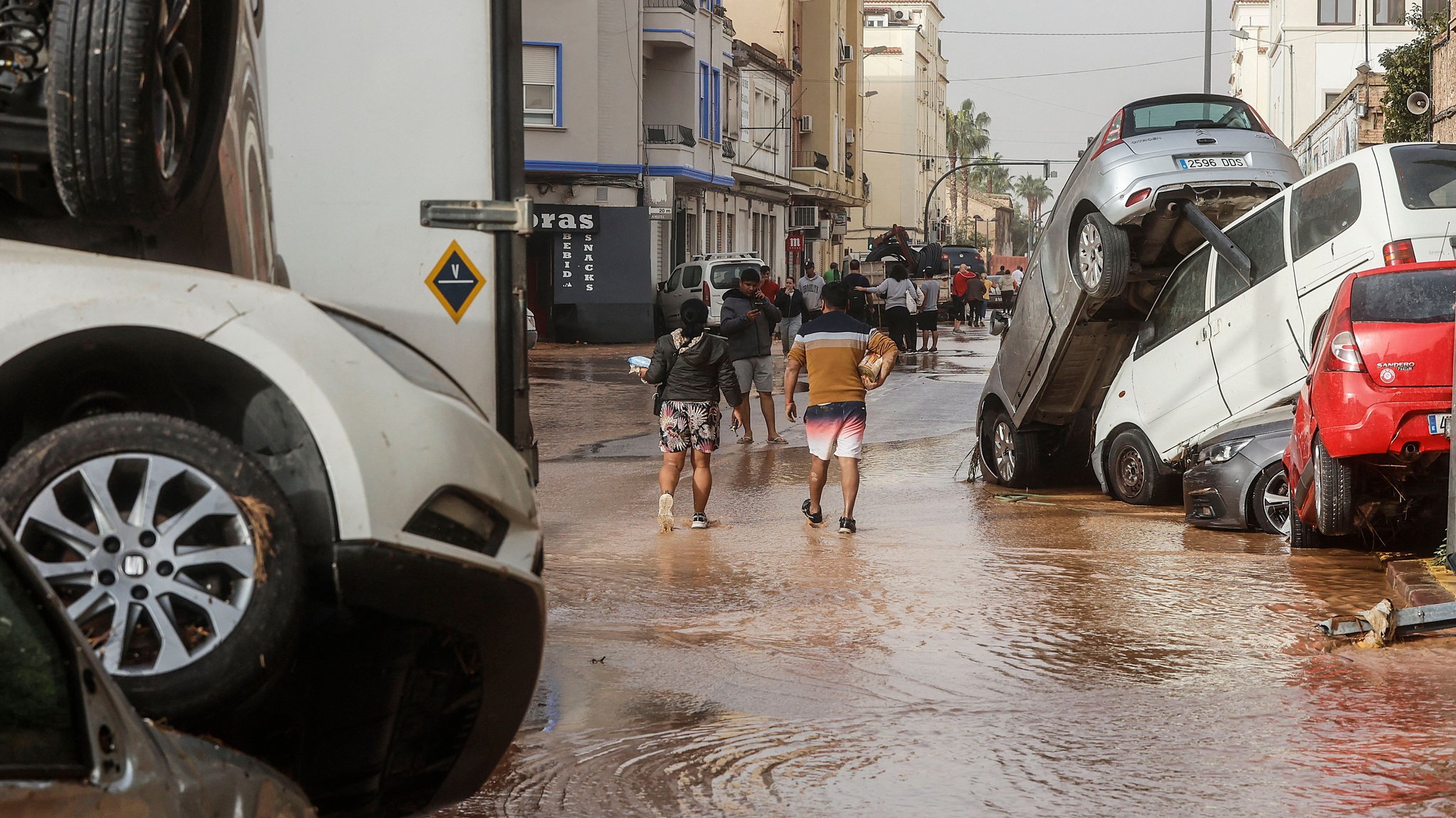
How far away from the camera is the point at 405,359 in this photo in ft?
13.9

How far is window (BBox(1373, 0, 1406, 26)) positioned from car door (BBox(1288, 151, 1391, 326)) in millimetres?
48914

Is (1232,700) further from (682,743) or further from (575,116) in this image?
(575,116)

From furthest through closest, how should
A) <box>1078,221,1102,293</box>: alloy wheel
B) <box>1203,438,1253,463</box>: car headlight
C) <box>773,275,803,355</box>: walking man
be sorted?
<box>773,275,803,355</box>: walking man < <box>1078,221,1102,293</box>: alloy wheel < <box>1203,438,1253,463</box>: car headlight

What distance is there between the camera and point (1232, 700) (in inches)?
240

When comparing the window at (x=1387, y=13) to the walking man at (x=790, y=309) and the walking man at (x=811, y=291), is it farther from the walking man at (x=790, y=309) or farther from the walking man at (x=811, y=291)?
the walking man at (x=790, y=309)

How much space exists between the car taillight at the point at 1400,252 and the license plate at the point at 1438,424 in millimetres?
1674

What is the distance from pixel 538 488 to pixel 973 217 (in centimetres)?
13148

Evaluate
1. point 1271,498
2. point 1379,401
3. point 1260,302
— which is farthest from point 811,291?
point 1379,401

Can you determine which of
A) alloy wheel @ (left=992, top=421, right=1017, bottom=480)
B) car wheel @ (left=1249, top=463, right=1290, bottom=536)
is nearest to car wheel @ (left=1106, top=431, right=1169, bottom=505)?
alloy wheel @ (left=992, top=421, right=1017, bottom=480)

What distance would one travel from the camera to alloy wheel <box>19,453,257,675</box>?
3602 millimetres

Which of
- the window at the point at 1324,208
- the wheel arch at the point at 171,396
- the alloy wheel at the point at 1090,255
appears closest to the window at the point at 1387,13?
the alloy wheel at the point at 1090,255

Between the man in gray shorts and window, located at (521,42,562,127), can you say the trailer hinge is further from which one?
window, located at (521,42,562,127)

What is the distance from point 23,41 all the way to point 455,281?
1.54 metres

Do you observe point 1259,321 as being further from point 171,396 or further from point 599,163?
point 599,163
